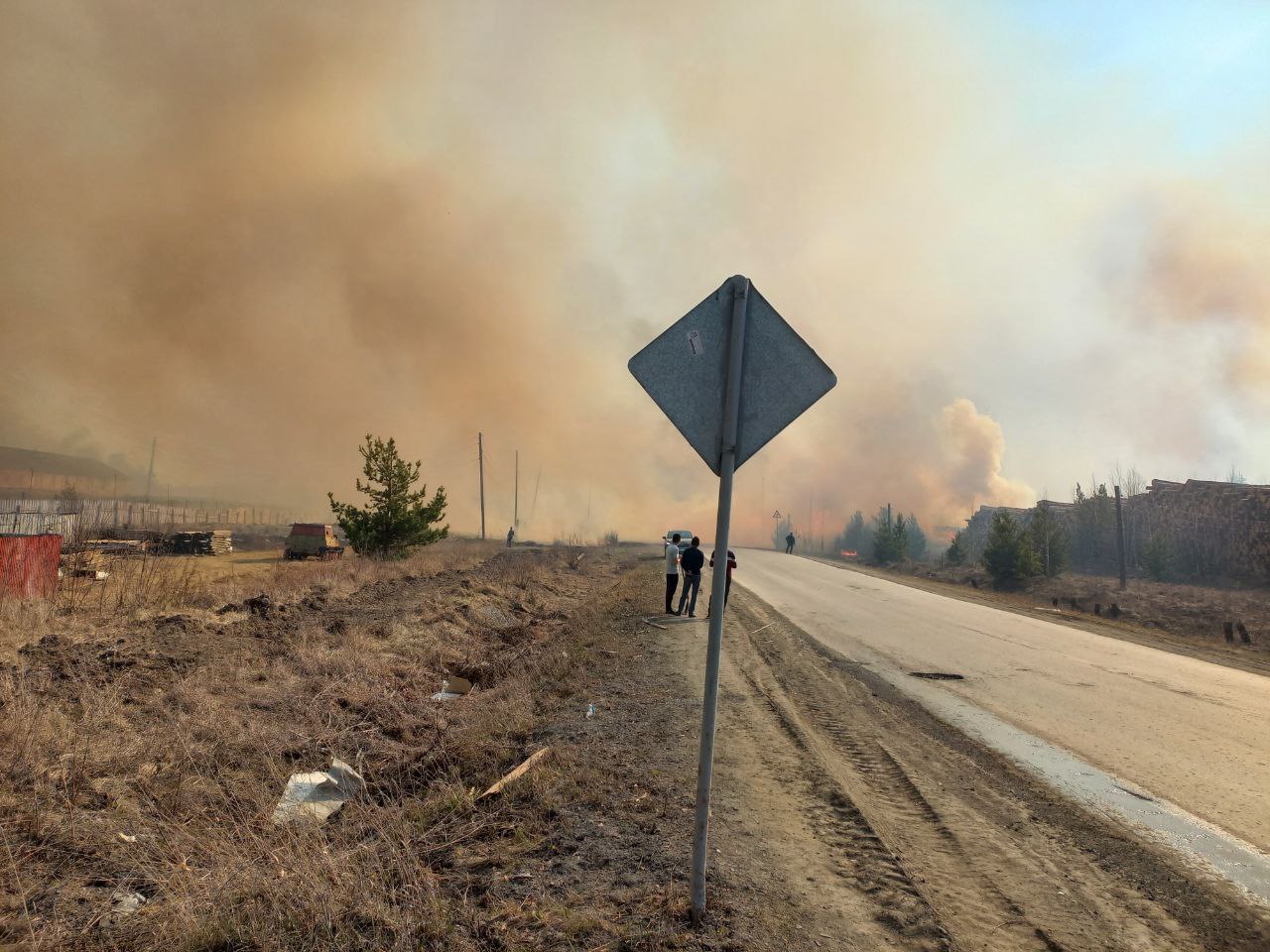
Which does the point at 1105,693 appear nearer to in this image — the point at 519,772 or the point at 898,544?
the point at 519,772

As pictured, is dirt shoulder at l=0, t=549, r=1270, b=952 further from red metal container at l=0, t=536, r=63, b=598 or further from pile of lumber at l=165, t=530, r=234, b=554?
pile of lumber at l=165, t=530, r=234, b=554

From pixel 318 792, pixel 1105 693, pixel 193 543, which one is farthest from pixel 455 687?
pixel 193 543

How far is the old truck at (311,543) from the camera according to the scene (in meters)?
33.7

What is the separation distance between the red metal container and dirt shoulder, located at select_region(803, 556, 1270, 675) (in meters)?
22.5

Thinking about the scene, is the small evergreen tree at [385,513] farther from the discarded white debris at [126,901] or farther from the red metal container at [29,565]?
the discarded white debris at [126,901]

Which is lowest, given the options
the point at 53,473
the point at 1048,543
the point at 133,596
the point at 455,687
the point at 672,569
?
the point at 455,687

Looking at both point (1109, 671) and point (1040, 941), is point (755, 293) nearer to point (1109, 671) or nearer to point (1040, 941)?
point (1040, 941)

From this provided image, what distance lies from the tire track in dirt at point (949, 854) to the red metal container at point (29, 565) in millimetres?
15115

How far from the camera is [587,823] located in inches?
157

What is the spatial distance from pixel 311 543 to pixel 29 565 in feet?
65.4

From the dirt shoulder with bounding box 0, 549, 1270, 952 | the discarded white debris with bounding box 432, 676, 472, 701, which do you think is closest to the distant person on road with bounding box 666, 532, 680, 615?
the dirt shoulder with bounding box 0, 549, 1270, 952

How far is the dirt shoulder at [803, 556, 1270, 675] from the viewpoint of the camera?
13977 millimetres

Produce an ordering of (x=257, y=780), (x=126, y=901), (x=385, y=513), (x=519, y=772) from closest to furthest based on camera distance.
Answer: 1. (x=126, y=901)
2. (x=519, y=772)
3. (x=257, y=780)
4. (x=385, y=513)

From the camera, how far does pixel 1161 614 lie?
70.3 feet
